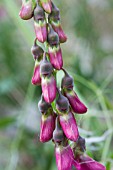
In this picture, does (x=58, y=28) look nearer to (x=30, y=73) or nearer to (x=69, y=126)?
(x=69, y=126)

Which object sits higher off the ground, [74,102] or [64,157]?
[74,102]

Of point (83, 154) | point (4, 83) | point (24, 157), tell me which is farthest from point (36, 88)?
point (83, 154)

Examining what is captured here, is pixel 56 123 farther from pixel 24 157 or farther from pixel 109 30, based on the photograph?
pixel 109 30

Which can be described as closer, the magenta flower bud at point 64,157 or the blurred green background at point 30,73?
the magenta flower bud at point 64,157

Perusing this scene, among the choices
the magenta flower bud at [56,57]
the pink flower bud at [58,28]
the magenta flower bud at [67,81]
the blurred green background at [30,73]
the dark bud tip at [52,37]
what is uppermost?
the blurred green background at [30,73]

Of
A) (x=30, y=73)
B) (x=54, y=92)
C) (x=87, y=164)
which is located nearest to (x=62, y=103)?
(x=54, y=92)

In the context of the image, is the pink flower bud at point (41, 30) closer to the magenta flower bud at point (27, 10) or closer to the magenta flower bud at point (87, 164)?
the magenta flower bud at point (27, 10)

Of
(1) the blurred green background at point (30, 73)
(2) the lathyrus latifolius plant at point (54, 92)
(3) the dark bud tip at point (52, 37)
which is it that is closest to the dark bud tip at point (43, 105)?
(2) the lathyrus latifolius plant at point (54, 92)
